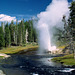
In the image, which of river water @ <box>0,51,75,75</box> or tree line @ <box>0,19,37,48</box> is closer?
river water @ <box>0,51,75,75</box>

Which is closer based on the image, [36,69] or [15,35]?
[36,69]

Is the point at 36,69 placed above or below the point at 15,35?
below

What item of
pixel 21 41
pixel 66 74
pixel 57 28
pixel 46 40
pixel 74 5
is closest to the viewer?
pixel 66 74

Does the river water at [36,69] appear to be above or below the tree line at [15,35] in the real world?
below

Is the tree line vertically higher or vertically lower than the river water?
higher

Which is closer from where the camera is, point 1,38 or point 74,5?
point 74,5

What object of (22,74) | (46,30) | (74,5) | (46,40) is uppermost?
(74,5)

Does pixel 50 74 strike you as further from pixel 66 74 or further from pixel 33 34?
pixel 33 34

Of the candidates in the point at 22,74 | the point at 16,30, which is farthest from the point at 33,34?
the point at 22,74

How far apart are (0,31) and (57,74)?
278 feet

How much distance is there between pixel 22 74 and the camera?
2870 cm

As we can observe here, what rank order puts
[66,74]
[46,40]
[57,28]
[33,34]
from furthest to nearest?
1. [57,28]
2. [33,34]
3. [46,40]
4. [66,74]

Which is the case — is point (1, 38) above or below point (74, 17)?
below

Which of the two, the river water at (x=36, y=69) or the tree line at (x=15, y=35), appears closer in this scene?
the river water at (x=36, y=69)
